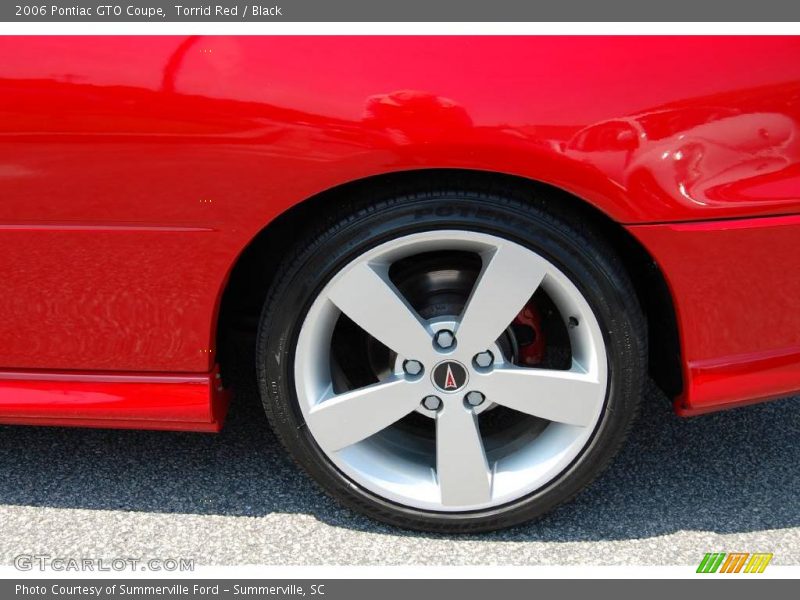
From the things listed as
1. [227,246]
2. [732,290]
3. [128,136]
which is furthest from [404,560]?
[128,136]

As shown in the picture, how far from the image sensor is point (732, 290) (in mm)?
1768

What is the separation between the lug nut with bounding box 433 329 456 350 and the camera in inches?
73.5

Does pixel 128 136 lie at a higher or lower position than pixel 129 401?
higher

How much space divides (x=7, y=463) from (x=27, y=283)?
0.72m

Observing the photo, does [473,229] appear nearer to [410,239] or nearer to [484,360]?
[410,239]

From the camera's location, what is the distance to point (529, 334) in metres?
2.09

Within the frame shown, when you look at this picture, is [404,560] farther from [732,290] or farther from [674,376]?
[732,290]

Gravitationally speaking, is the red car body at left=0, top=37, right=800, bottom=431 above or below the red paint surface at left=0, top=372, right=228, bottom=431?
above

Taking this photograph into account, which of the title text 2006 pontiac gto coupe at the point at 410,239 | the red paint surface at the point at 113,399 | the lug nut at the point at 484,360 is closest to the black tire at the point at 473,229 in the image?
the title text 2006 pontiac gto coupe at the point at 410,239

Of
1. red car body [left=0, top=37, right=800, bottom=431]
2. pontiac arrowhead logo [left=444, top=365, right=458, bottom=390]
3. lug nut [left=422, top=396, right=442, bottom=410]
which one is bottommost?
lug nut [left=422, top=396, right=442, bottom=410]

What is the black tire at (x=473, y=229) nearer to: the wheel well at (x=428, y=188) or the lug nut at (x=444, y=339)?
the wheel well at (x=428, y=188)

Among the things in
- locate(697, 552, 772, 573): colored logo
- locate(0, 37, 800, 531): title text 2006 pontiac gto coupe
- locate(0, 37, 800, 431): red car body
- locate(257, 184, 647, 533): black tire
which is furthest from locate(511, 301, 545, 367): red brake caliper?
locate(697, 552, 772, 573): colored logo

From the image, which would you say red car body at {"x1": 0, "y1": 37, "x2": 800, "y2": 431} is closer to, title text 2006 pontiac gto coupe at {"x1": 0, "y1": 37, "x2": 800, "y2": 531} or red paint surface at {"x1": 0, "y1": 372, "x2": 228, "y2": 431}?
title text 2006 pontiac gto coupe at {"x1": 0, "y1": 37, "x2": 800, "y2": 531}

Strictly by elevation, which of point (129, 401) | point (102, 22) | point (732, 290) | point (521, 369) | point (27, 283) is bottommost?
point (129, 401)
